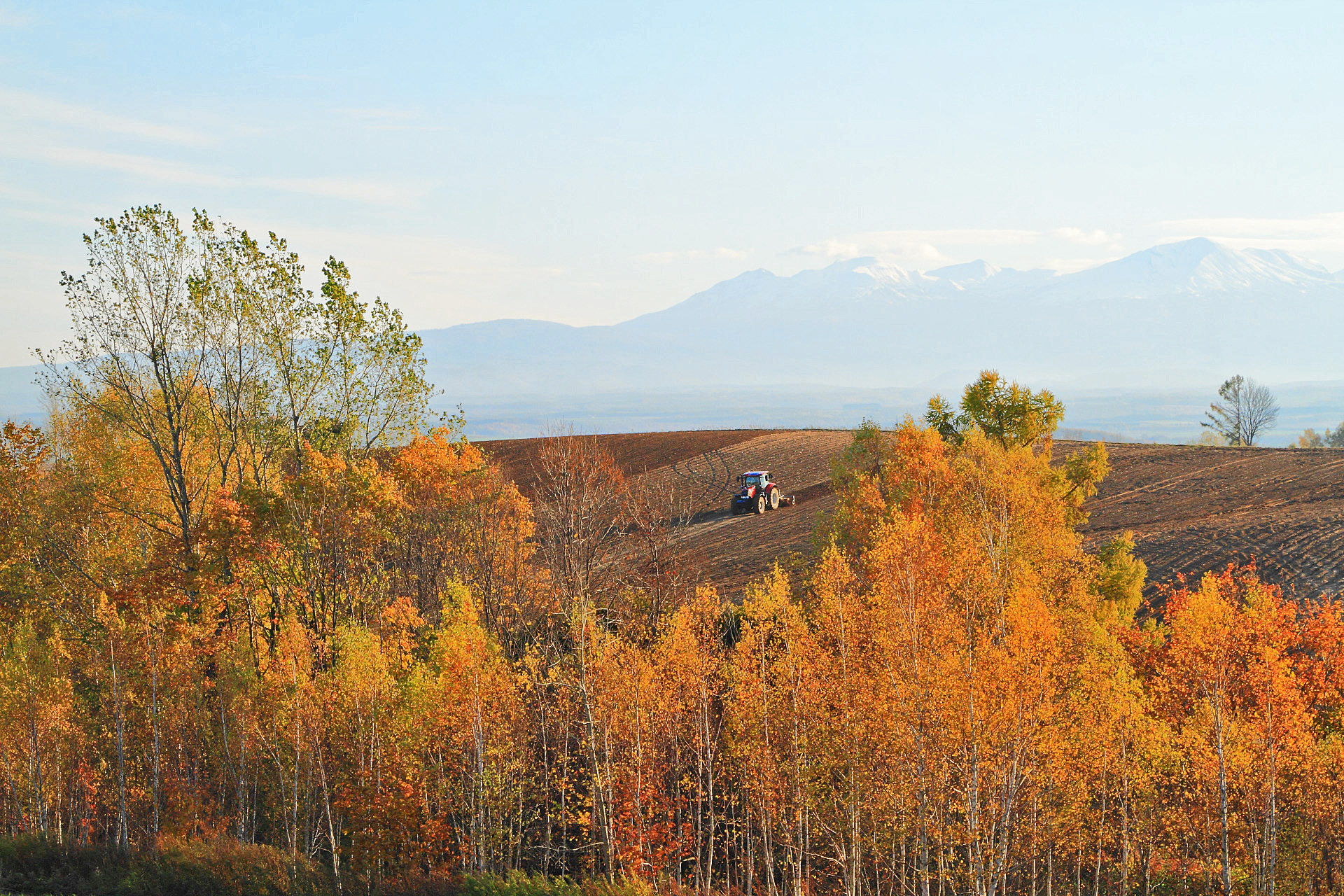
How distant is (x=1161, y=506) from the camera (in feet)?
204

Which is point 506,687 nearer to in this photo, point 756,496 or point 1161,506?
point 756,496

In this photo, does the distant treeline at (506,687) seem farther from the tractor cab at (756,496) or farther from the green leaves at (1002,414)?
the tractor cab at (756,496)

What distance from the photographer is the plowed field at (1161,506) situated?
49188 millimetres

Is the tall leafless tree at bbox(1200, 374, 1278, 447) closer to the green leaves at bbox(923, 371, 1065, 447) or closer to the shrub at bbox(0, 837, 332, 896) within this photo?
the green leaves at bbox(923, 371, 1065, 447)

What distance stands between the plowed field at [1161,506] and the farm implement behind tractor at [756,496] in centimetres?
106

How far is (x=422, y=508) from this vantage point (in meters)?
37.0

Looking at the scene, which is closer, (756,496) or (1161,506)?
(1161,506)

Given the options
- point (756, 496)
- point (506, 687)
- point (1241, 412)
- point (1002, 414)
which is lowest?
point (506, 687)

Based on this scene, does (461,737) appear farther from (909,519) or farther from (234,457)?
(909,519)

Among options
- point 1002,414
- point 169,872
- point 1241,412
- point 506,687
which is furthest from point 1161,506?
point 1241,412

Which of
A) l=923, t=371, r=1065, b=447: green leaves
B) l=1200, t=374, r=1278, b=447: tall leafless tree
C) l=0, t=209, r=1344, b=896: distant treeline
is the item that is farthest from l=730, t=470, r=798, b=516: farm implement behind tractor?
l=1200, t=374, r=1278, b=447: tall leafless tree

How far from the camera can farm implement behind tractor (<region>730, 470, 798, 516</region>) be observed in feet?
233

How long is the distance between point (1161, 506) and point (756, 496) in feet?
88.5

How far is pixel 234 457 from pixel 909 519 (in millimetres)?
27435
